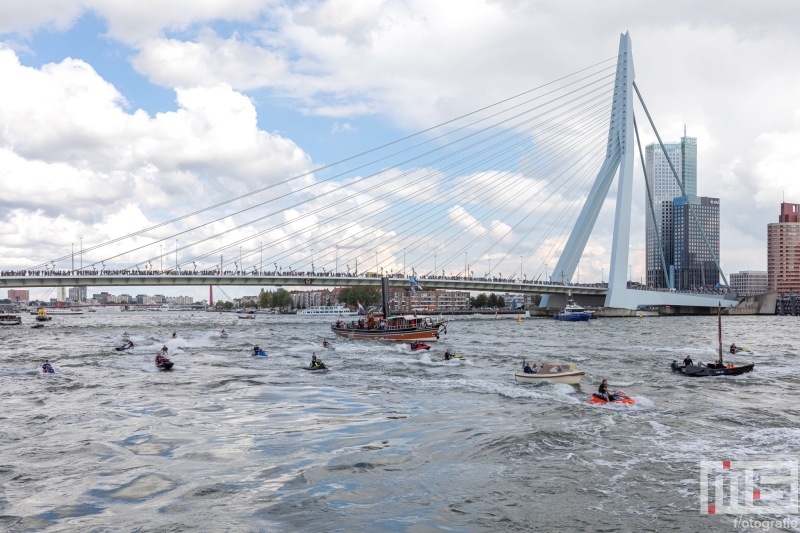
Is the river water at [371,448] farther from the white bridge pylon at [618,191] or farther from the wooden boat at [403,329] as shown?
the white bridge pylon at [618,191]

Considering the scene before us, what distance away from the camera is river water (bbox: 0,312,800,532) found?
11.4 metres

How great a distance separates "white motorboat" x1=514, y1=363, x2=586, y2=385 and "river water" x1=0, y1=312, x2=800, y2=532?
0.51 meters

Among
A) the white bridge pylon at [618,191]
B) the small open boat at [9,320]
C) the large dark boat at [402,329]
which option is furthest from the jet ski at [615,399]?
the small open boat at [9,320]

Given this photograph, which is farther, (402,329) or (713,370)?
(402,329)

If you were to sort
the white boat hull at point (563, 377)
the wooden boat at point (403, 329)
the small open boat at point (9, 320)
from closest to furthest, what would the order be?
the white boat hull at point (563, 377), the wooden boat at point (403, 329), the small open boat at point (9, 320)

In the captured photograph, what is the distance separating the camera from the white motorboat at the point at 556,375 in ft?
88.9

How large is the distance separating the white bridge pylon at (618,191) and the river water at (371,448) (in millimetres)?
47505

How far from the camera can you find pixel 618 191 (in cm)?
7606

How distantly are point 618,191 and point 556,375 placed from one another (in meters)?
54.6

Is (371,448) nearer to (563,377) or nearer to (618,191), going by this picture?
(563,377)

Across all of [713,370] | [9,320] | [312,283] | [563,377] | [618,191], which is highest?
[618,191]

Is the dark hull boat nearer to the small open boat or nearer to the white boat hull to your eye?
the white boat hull

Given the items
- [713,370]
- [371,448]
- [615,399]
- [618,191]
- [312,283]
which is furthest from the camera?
[312,283]

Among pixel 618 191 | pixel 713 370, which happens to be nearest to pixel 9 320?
pixel 618 191
